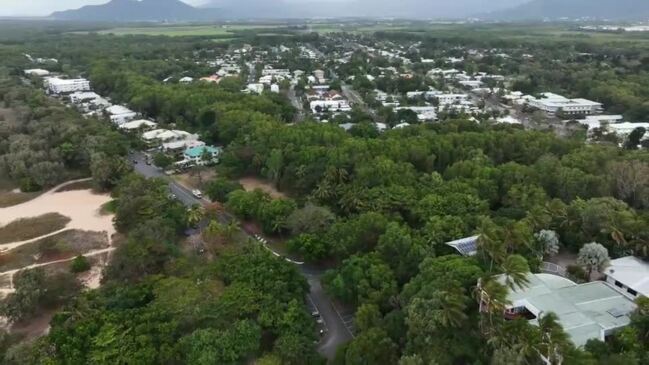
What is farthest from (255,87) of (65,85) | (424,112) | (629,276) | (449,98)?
(629,276)

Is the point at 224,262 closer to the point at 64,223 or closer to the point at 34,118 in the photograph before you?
the point at 64,223

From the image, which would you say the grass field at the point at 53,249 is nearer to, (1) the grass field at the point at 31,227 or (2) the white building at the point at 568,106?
(1) the grass field at the point at 31,227

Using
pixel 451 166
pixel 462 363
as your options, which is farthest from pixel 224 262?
pixel 451 166

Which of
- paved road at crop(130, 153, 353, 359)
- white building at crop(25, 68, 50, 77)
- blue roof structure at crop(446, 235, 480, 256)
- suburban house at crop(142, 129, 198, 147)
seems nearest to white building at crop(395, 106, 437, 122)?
suburban house at crop(142, 129, 198, 147)

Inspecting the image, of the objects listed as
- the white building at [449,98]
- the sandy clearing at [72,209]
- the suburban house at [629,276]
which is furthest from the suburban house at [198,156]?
the white building at [449,98]

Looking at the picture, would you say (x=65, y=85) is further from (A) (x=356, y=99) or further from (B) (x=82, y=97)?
(A) (x=356, y=99)
